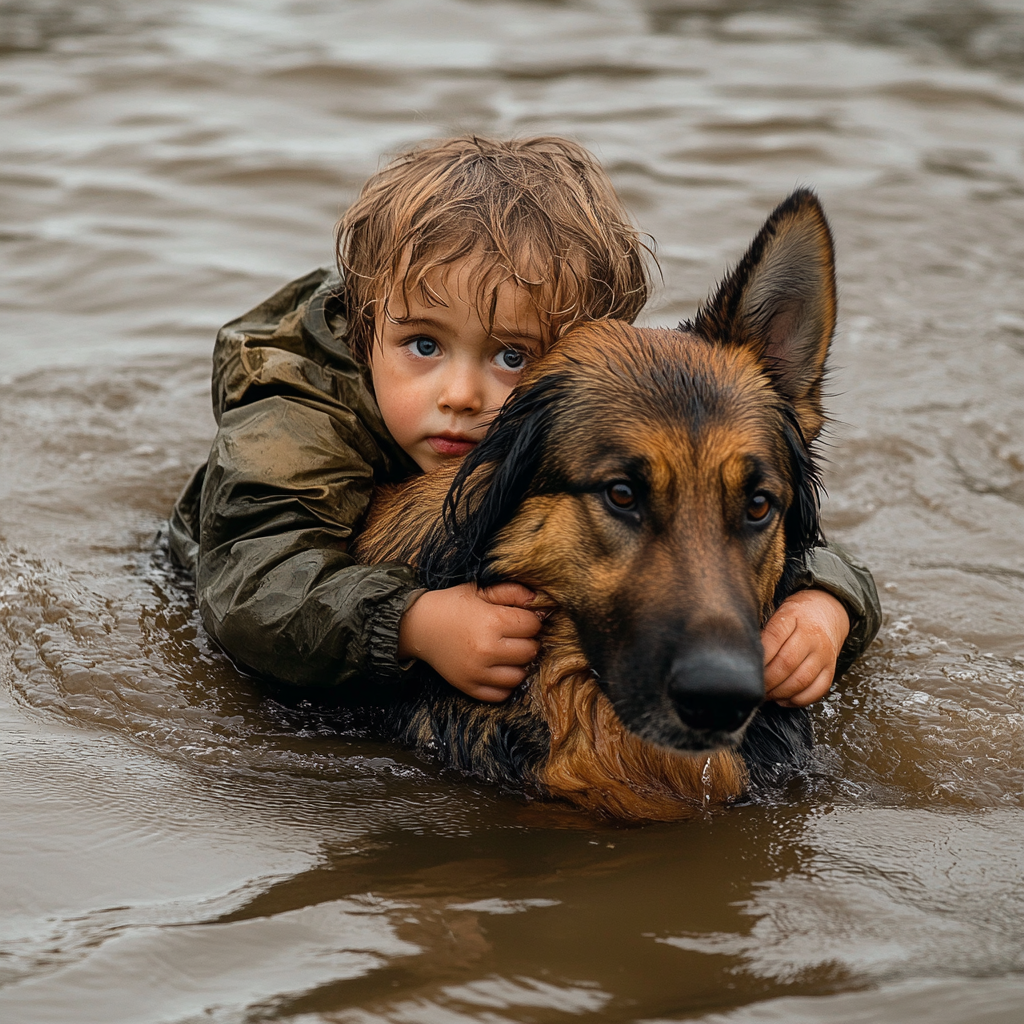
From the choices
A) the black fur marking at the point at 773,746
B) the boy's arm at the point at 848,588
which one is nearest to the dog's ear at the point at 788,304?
the boy's arm at the point at 848,588

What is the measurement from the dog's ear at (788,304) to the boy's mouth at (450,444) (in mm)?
861

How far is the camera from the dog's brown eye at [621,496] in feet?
10.6

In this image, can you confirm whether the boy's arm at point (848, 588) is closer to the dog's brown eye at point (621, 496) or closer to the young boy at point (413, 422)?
the young boy at point (413, 422)

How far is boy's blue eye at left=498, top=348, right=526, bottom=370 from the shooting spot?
4109 mm

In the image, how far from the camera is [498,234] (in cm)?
398

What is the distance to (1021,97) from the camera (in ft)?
43.6

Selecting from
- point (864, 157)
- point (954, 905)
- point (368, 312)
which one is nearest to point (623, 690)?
point (954, 905)

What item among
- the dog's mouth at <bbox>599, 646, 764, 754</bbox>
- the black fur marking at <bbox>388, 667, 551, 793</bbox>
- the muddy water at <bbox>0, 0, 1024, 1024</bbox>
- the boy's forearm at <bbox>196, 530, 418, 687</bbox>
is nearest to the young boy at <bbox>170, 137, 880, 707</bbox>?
the boy's forearm at <bbox>196, 530, 418, 687</bbox>

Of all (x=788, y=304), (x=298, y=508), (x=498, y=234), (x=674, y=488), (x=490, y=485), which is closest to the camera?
(x=674, y=488)

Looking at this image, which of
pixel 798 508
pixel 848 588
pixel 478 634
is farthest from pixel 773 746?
pixel 478 634

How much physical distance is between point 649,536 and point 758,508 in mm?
335

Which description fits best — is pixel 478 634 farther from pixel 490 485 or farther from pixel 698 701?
pixel 698 701

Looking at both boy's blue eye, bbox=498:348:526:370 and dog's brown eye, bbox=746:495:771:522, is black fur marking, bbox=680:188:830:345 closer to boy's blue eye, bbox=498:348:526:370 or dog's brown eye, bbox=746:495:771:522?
dog's brown eye, bbox=746:495:771:522

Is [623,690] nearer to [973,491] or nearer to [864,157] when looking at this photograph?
[973,491]
